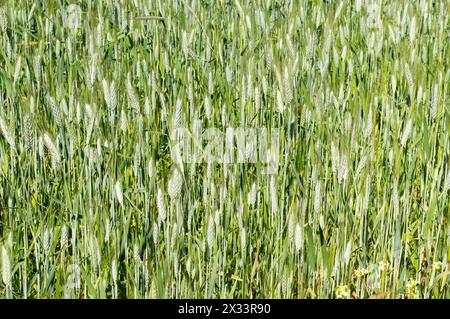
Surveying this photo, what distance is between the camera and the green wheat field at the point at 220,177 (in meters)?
1.24

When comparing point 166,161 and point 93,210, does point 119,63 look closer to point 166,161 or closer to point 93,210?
point 166,161

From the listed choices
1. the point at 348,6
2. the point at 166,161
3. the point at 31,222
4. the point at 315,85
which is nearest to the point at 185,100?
the point at 166,161

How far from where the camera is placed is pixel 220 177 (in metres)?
1.46

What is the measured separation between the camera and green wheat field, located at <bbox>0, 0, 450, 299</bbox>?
124cm

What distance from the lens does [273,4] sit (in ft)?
7.27

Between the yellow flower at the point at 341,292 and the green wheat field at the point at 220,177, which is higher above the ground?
the green wheat field at the point at 220,177

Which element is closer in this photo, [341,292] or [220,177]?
[341,292]

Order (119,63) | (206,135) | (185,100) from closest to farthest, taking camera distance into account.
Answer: (206,135) < (185,100) < (119,63)

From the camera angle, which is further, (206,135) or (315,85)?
(315,85)

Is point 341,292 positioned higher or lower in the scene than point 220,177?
lower

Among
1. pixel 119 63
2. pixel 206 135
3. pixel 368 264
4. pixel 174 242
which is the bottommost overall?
pixel 368 264

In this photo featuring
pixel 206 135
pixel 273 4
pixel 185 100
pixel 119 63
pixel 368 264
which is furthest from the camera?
pixel 273 4

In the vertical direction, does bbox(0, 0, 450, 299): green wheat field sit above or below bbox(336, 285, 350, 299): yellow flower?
above
